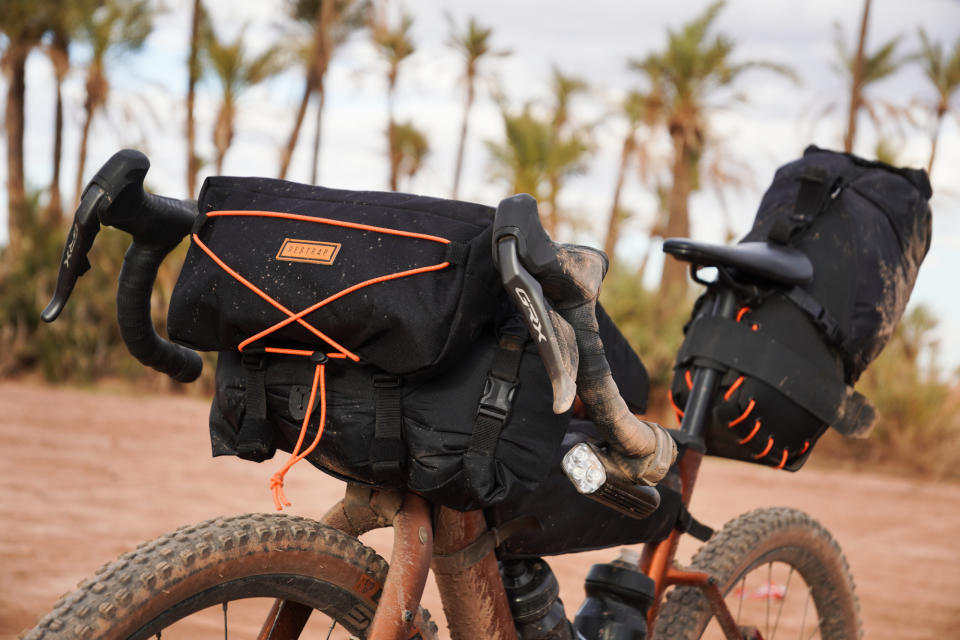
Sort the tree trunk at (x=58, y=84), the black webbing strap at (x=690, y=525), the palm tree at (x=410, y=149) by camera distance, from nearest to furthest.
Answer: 1. the black webbing strap at (x=690, y=525)
2. the tree trunk at (x=58, y=84)
3. the palm tree at (x=410, y=149)

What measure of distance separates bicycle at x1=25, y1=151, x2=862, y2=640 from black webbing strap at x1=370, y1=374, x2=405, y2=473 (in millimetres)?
166

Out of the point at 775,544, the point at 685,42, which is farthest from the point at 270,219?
the point at 685,42

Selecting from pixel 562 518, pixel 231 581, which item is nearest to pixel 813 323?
pixel 562 518

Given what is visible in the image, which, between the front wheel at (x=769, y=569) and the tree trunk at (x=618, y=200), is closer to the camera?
the front wheel at (x=769, y=569)

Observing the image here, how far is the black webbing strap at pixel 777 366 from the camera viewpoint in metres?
2.10

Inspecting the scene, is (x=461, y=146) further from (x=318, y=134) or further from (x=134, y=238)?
(x=134, y=238)

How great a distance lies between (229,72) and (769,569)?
74.0 feet

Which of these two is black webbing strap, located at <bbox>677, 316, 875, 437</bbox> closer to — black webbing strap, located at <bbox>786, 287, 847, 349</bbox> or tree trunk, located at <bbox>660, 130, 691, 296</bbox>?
black webbing strap, located at <bbox>786, 287, 847, 349</bbox>

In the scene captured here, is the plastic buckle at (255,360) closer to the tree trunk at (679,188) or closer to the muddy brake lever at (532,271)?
the muddy brake lever at (532,271)

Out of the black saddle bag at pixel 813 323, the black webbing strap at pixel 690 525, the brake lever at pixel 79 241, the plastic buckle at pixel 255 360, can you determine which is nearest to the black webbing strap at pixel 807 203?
the black saddle bag at pixel 813 323

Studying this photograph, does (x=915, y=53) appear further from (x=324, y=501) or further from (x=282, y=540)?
(x=282, y=540)

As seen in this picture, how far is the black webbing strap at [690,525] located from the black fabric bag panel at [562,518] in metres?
0.20

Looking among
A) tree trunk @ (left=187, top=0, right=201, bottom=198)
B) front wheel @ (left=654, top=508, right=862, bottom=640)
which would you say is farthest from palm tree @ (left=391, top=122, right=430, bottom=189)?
front wheel @ (left=654, top=508, right=862, bottom=640)

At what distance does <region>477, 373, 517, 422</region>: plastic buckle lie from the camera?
1.34m
